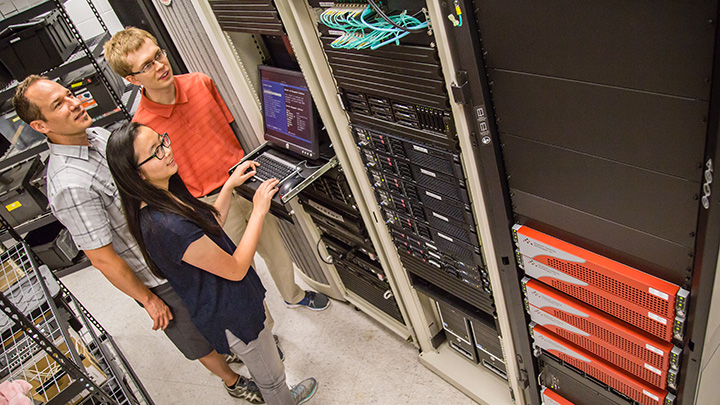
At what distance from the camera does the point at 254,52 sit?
2.26 metres

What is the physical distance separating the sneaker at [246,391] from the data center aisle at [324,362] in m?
0.09

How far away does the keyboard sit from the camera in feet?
6.93

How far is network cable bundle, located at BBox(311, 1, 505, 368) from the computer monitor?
334mm

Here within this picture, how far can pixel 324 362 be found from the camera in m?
2.65

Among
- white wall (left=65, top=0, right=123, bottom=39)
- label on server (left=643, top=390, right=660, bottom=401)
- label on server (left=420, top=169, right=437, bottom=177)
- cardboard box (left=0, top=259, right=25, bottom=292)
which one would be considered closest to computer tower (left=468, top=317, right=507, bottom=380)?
label on server (left=643, top=390, right=660, bottom=401)

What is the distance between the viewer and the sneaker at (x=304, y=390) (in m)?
2.44

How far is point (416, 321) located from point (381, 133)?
1043mm

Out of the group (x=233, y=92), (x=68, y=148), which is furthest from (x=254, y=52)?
(x=68, y=148)

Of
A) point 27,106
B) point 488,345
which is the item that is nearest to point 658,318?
point 488,345

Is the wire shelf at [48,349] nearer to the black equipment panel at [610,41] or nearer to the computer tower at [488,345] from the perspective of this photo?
the computer tower at [488,345]

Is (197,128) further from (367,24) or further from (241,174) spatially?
(367,24)

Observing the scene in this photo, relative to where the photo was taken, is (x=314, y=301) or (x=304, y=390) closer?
(x=304, y=390)

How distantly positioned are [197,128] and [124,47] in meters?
0.44

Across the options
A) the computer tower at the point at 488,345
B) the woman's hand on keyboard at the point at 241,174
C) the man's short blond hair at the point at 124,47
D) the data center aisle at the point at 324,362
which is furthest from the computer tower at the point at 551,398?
the man's short blond hair at the point at 124,47
